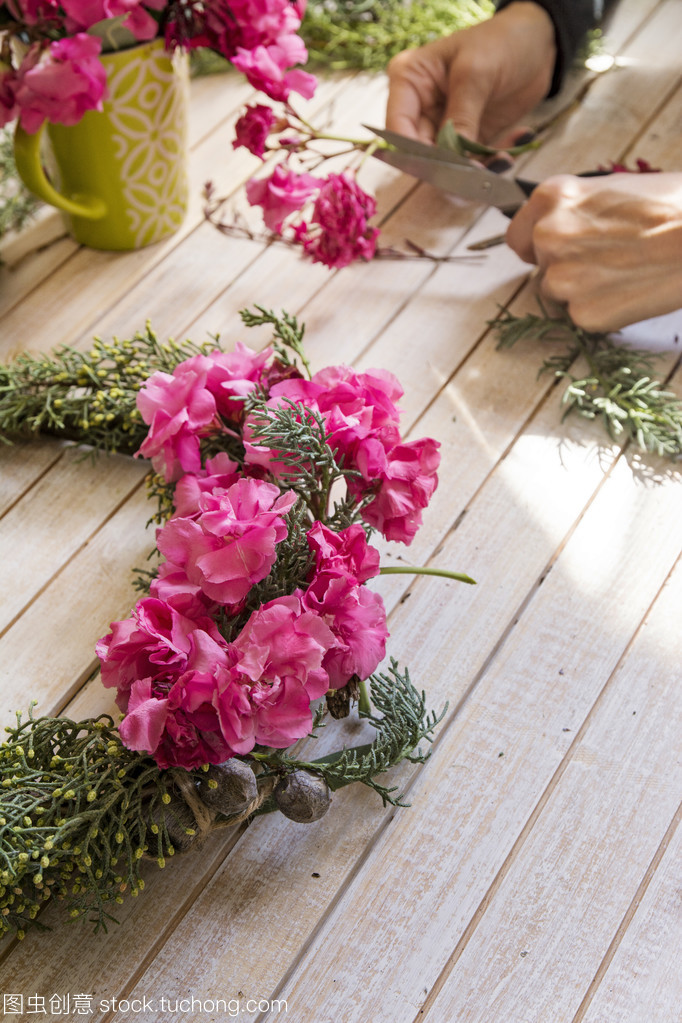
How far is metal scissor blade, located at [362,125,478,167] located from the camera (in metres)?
1.01

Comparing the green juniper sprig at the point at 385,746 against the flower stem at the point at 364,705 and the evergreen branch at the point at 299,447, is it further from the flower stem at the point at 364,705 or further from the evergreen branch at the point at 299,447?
the evergreen branch at the point at 299,447

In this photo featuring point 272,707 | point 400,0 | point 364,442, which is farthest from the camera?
point 400,0

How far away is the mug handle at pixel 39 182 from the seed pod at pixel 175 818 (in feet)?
2.18

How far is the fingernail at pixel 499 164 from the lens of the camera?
107cm

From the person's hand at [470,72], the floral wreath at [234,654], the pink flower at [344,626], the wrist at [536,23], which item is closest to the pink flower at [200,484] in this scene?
the floral wreath at [234,654]

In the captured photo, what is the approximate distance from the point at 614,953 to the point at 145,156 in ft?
2.89

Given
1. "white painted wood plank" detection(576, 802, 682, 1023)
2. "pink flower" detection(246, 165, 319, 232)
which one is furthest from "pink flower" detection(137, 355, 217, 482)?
"white painted wood plank" detection(576, 802, 682, 1023)

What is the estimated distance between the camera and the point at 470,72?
3.57ft

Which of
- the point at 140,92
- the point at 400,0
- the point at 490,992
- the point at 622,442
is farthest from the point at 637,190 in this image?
the point at 490,992

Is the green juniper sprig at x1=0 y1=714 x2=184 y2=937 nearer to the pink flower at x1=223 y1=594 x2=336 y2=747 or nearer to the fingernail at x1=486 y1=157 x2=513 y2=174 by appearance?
the pink flower at x1=223 y1=594 x2=336 y2=747

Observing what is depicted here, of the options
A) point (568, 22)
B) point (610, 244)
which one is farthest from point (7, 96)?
point (568, 22)

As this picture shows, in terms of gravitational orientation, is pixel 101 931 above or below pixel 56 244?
below

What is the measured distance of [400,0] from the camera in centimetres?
131

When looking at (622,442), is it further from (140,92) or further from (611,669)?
(140,92)
